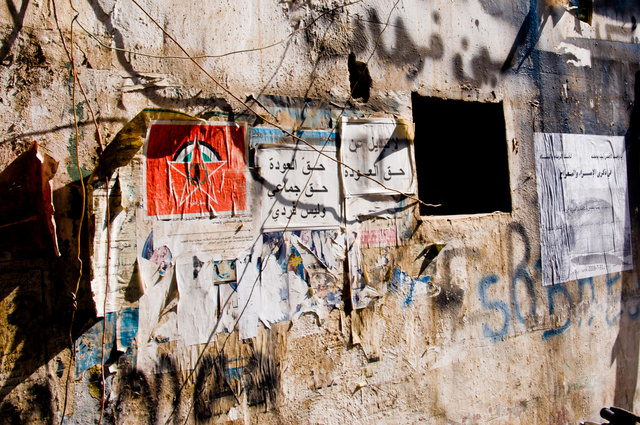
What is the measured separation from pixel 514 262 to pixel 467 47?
1744 mm

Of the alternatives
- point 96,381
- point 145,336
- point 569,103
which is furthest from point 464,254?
point 96,381

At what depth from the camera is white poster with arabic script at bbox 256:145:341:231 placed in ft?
7.10

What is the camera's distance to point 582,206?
3.25 m

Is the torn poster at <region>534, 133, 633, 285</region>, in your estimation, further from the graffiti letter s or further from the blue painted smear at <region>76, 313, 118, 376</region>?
the blue painted smear at <region>76, 313, 118, 376</region>

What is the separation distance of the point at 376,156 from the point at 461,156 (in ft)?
4.45

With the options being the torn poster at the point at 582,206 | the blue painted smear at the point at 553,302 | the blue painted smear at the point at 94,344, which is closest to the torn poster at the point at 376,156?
the torn poster at the point at 582,206

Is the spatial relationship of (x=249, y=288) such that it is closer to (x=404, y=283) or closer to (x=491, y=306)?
(x=404, y=283)

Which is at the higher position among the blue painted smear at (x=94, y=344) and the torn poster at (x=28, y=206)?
the torn poster at (x=28, y=206)

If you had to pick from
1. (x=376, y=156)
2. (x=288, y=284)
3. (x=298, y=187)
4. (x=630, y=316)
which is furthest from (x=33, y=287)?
Answer: (x=630, y=316)

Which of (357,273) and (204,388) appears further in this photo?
(357,273)

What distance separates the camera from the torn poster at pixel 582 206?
307 centimetres

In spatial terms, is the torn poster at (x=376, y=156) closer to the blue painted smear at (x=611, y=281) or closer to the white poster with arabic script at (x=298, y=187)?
the white poster with arabic script at (x=298, y=187)

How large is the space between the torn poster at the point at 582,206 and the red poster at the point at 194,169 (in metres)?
2.53

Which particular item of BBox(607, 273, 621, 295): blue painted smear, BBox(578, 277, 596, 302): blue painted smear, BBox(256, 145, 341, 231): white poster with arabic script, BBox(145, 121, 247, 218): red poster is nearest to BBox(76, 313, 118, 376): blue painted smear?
BBox(145, 121, 247, 218): red poster
